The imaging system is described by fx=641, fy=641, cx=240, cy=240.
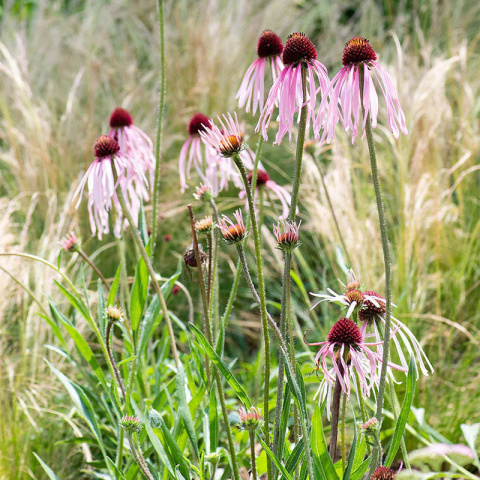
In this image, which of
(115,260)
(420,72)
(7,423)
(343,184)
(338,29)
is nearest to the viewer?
(7,423)

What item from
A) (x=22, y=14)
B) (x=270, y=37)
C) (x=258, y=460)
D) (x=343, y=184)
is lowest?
(x=258, y=460)

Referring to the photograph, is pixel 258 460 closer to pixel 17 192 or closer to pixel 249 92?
pixel 249 92

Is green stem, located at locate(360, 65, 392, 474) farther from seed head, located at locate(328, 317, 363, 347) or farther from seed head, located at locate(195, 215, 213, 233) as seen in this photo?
seed head, located at locate(195, 215, 213, 233)

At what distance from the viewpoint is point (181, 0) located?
4.28m

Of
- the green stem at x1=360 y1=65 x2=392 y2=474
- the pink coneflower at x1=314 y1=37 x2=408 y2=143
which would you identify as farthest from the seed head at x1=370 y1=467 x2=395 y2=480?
the pink coneflower at x1=314 y1=37 x2=408 y2=143

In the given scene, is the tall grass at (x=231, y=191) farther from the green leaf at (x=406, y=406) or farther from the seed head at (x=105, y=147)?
the green leaf at (x=406, y=406)

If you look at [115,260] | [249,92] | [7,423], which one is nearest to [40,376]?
[7,423]

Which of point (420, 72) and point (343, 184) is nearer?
point (343, 184)

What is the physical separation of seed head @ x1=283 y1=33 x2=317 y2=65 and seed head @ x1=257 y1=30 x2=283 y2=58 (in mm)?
302

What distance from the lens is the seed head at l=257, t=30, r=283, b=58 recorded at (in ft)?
4.11

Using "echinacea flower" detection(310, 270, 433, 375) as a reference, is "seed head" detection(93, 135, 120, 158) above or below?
above

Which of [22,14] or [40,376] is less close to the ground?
[22,14]

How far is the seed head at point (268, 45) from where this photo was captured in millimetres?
1254

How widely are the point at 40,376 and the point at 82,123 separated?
60.0 inches
